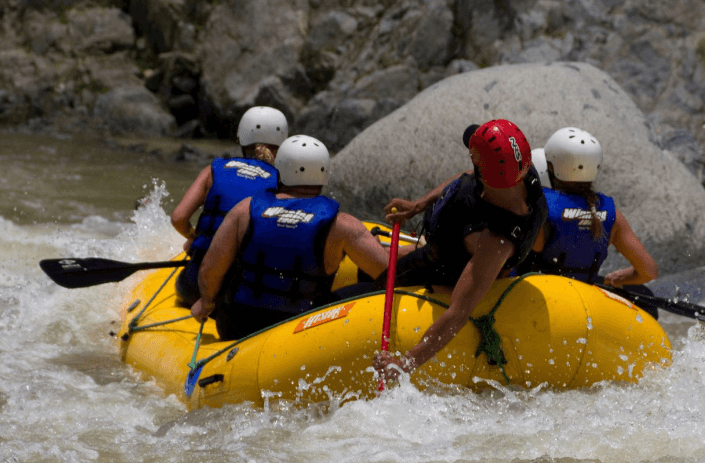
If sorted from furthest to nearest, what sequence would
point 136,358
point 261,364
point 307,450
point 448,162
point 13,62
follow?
point 13,62 < point 448,162 < point 136,358 < point 261,364 < point 307,450

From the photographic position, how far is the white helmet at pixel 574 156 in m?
4.56

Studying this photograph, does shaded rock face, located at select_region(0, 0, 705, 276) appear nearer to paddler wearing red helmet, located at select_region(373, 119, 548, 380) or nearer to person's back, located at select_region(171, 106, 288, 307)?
person's back, located at select_region(171, 106, 288, 307)

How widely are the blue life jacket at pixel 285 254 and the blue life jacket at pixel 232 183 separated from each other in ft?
2.84

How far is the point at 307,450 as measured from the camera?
→ 383 cm

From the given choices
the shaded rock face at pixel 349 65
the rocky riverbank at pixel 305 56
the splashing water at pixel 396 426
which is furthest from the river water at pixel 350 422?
the rocky riverbank at pixel 305 56

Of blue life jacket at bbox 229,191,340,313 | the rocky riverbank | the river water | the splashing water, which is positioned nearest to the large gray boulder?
the rocky riverbank

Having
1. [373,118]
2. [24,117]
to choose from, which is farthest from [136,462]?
[24,117]

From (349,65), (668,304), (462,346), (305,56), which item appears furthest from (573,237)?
(305,56)

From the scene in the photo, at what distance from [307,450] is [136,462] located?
771 millimetres

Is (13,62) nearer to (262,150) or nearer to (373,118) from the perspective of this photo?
(373,118)

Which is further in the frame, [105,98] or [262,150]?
[105,98]

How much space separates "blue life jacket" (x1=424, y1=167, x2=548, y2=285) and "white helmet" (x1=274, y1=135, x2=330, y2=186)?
0.78 metres

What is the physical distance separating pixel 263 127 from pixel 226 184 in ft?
1.55

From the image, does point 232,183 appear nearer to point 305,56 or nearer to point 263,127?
point 263,127
